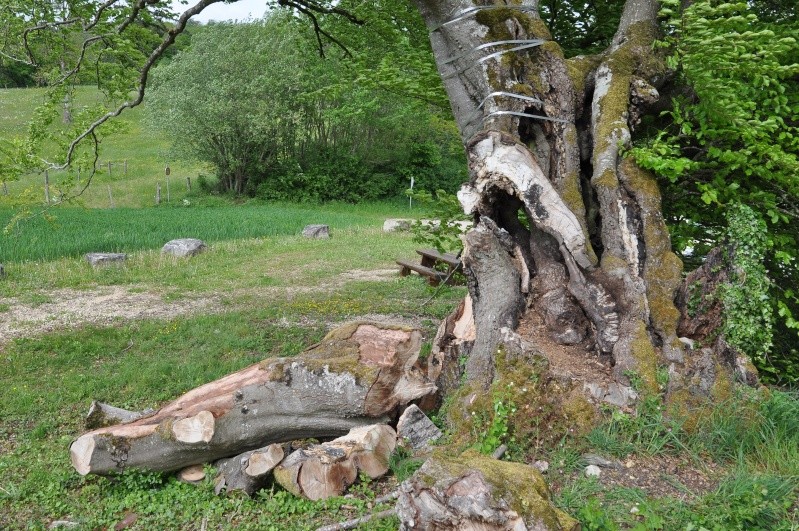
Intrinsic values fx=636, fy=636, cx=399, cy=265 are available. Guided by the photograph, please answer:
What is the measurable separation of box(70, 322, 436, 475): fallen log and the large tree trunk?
694 mm

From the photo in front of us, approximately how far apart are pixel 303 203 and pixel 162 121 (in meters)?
7.43

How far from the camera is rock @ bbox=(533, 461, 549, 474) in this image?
3814mm

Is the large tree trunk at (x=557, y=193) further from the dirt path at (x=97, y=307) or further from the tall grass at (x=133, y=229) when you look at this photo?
the tall grass at (x=133, y=229)

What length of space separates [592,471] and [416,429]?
1277mm

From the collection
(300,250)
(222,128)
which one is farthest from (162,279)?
(222,128)

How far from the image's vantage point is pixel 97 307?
10078 millimetres

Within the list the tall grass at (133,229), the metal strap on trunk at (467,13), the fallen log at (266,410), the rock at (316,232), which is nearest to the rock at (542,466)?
the fallen log at (266,410)

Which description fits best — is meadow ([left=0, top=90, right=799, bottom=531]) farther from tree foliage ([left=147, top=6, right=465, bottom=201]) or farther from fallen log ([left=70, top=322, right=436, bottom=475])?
tree foliage ([left=147, top=6, right=465, bottom=201])

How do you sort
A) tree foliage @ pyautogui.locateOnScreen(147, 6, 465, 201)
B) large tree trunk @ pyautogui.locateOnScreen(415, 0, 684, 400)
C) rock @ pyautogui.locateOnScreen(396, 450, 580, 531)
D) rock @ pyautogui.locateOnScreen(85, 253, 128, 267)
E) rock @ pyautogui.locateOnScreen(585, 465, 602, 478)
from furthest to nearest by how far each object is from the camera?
1. tree foliage @ pyautogui.locateOnScreen(147, 6, 465, 201)
2. rock @ pyautogui.locateOnScreen(85, 253, 128, 267)
3. large tree trunk @ pyautogui.locateOnScreen(415, 0, 684, 400)
4. rock @ pyautogui.locateOnScreen(585, 465, 602, 478)
5. rock @ pyautogui.locateOnScreen(396, 450, 580, 531)

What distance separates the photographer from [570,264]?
15.7ft

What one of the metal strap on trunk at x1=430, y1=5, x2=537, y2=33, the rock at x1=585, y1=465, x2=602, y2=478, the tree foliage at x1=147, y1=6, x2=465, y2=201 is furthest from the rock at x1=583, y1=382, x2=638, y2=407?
the tree foliage at x1=147, y1=6, x2=465, y2=201

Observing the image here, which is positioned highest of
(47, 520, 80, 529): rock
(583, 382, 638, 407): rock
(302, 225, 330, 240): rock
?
(583, 382, 638, 407): rock

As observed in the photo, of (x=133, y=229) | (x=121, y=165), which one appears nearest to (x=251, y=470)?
(x=133, y=229)

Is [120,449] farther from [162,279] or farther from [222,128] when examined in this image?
[222,128]
